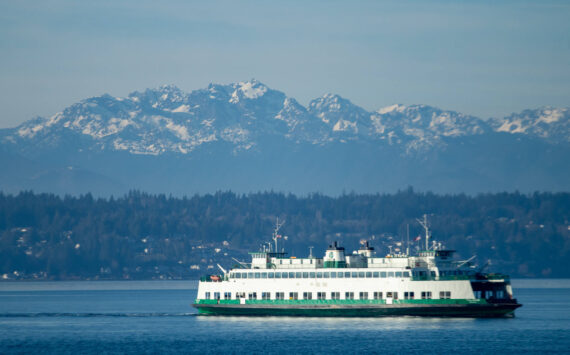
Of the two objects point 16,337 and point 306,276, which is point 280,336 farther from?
point 16,337

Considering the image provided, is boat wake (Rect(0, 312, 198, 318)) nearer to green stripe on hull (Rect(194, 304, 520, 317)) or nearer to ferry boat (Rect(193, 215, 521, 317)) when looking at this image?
green stripe on hull (Rect(194, 304, 520, 317))

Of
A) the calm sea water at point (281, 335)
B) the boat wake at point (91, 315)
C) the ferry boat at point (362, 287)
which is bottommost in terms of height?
the calm sea water at point (281, 335)

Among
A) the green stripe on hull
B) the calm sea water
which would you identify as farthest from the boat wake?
the green stripe on hull

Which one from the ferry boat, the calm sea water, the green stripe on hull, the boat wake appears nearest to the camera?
the calm sea water

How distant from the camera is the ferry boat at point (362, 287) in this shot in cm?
11056

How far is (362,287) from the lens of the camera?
11288 centimetres

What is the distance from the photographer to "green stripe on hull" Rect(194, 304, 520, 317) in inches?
4345

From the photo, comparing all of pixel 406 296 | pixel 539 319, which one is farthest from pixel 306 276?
pixel 539 319

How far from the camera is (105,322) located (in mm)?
124812

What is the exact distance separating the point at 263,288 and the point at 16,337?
1078 inches

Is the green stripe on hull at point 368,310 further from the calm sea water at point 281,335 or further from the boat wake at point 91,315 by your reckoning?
the boat wake at point 91,315

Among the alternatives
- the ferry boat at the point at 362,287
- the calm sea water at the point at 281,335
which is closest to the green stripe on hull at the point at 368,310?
the ferry boat at the point at 362,287

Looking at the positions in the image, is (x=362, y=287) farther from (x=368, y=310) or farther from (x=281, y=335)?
(x=281, y=335)

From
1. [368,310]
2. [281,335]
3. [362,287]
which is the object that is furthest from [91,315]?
[281,335]
